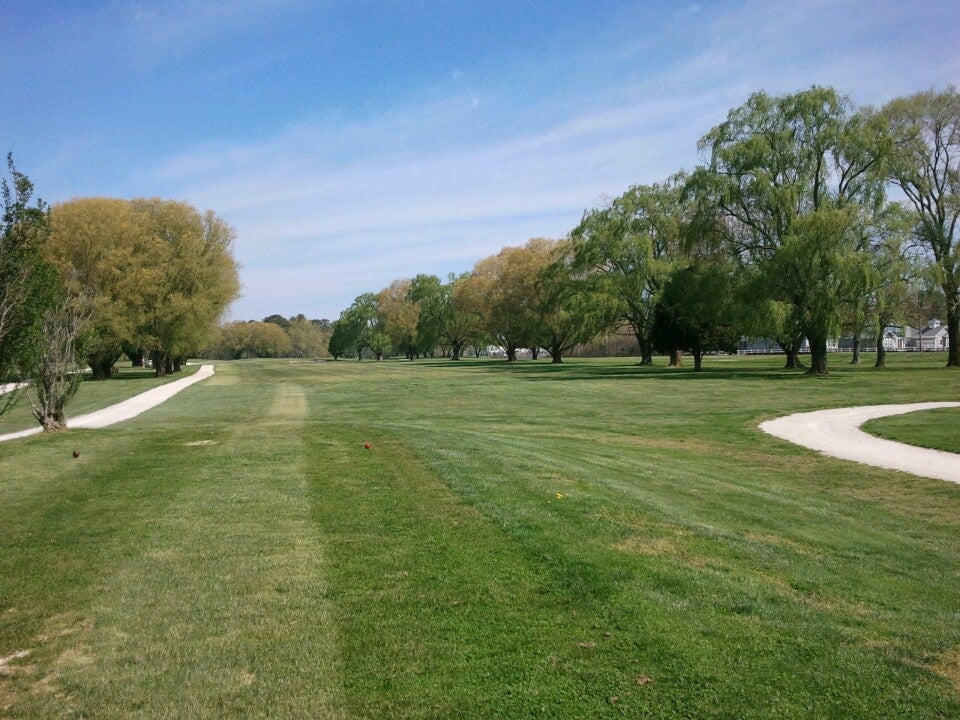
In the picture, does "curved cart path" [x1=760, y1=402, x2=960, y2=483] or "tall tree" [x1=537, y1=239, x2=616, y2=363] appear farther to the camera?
"tall tree" [x1=537, y1=239, x2=616, y2=363]

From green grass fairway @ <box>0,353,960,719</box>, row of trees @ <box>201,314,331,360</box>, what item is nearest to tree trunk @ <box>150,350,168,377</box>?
green grass fairway @ <box>0,353,960,719</box>

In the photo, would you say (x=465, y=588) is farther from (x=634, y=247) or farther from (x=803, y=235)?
(x=634, y=247)

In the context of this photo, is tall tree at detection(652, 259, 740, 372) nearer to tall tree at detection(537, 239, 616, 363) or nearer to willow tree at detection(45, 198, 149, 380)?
tall tree at detection(537, 239, 616, 363)

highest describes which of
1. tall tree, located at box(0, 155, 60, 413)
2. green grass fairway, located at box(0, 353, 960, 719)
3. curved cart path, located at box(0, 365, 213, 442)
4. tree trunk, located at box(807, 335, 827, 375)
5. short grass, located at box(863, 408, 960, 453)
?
tall tree, located at box(0, 155, 60, 413)

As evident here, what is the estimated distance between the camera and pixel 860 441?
14.3m

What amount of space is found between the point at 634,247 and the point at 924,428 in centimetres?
3922

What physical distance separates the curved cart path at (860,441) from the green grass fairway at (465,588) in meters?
1.23

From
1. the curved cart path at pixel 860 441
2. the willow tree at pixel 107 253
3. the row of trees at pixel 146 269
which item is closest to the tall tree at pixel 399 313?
the row of trees at pixel 146 269

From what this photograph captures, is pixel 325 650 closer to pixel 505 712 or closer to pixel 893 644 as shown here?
pixel 505 712

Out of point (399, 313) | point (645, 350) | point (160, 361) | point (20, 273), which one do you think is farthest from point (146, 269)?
point (399, 313)

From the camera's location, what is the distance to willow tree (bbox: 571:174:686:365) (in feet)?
174

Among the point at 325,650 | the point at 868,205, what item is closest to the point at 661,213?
the point at 868,205

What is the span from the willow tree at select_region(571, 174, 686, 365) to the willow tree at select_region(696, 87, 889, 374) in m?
12.9

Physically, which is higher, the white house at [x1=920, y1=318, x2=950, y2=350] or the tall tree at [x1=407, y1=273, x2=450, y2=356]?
the tall tree at [x1=407, y1=273, x2=450, y2=356]
